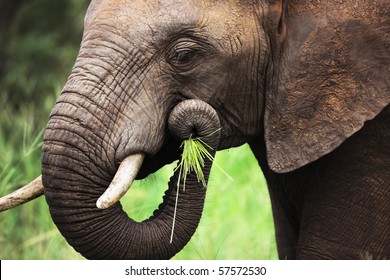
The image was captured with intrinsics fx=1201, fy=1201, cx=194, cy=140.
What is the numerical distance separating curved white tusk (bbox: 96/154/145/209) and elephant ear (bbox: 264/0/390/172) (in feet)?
2.17

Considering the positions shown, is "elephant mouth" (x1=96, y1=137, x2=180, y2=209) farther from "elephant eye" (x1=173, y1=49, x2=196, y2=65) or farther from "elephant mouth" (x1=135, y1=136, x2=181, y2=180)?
"elephant eye" (x1=173, y1=49, x2=196, y2=65)

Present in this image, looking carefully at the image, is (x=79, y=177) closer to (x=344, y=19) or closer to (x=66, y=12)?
(x=344, y=19)

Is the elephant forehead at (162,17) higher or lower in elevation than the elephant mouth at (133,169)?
higher

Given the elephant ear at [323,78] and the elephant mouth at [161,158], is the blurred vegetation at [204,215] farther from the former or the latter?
the elephant ear at [323,78]

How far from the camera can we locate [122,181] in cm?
434

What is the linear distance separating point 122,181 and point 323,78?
0.98m

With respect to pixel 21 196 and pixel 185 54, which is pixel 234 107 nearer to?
pixel 185 54

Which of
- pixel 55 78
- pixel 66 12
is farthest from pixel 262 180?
pixel 66 12

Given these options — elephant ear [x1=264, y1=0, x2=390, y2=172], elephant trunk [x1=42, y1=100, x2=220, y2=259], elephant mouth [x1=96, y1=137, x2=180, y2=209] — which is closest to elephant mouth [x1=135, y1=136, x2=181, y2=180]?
elephant mouth [x1=96, y1=137, x2=180, y2=209]

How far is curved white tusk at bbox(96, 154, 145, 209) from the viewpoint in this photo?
14.0ft

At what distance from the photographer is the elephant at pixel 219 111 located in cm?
446

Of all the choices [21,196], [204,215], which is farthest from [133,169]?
[204,215]

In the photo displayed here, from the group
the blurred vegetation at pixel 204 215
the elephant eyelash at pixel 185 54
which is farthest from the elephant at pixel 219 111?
the blurred vegetation at pixel 204 215

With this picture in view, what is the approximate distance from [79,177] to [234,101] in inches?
29.9
